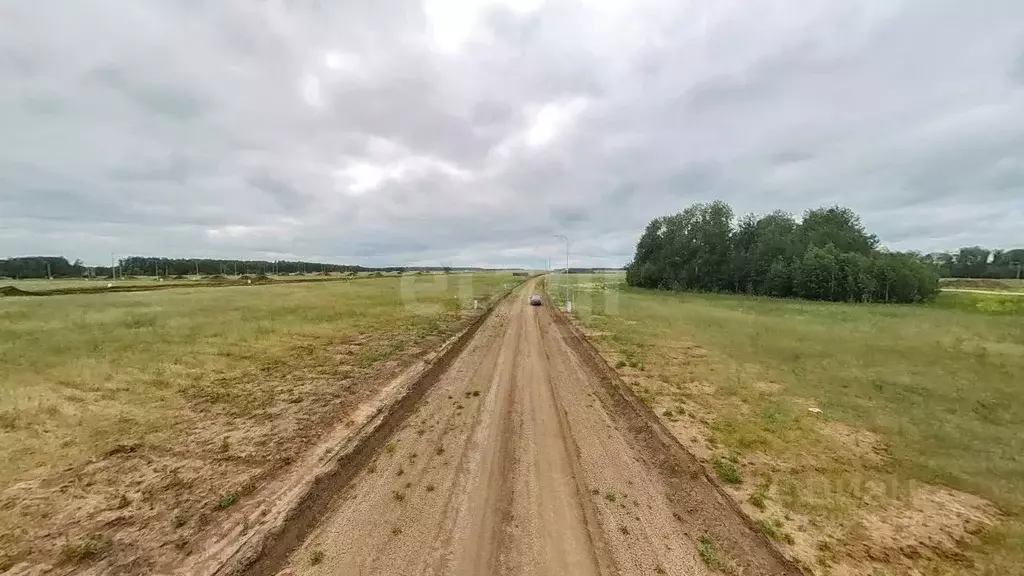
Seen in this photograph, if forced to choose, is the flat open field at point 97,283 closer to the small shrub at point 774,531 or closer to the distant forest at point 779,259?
the small shrub at point 774,531

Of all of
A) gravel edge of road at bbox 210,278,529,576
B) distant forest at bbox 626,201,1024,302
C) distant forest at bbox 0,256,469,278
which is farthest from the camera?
distant forest at bbox 0,256,469,278

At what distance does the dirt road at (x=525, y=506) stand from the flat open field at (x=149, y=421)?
81.8 inches

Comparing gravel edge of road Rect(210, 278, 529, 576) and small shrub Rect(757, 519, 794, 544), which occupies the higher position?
gravel edge of road Rect(210, 278, 529, 576)

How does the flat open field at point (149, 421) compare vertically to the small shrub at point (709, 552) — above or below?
above

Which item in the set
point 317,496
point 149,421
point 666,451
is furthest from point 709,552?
point 149,421

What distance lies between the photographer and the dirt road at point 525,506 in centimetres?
455

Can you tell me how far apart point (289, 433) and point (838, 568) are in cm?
946

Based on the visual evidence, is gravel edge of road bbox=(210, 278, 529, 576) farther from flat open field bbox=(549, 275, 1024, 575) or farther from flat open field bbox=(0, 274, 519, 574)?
flat open field bbox=(549, 275, 1024, 575)

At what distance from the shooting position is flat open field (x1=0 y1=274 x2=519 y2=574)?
5.15 meters

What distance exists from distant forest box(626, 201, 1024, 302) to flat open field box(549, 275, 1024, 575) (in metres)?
35.9

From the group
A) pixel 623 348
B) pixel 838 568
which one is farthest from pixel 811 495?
pixel 623 348

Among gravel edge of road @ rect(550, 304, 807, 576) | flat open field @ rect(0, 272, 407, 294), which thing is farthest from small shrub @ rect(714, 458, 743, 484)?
flat open field @ rect(0, 272, 407, 294)

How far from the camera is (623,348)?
690 inches

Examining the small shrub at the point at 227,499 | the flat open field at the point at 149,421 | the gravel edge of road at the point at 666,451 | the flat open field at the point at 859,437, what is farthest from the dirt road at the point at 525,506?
the flat open field at the point at 149,421
